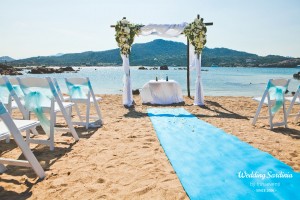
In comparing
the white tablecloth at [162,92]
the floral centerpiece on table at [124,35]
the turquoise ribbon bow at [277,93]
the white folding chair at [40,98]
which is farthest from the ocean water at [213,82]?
the white folding chair at [40,98]

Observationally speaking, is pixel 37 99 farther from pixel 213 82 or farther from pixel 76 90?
pixel 213 82

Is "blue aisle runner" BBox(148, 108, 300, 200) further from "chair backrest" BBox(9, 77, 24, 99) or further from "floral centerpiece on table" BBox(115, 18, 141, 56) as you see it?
"floral centerpiece on table" BBox(115, 18, 141, 56)

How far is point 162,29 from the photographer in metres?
10.8

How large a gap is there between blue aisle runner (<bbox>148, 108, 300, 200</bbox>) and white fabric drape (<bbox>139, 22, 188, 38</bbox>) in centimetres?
658

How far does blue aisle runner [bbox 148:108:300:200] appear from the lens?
2.70m

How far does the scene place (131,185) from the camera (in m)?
2.89

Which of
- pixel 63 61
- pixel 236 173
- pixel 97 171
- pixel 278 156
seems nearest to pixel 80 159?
pixel 97 171

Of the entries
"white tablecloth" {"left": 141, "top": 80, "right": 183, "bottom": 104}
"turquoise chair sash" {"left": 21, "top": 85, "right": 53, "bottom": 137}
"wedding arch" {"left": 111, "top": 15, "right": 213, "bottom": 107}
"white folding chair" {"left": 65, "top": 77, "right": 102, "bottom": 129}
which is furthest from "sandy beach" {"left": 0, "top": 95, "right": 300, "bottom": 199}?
"white tablecloth" {"left": 141, "top": 80, "right": 183, "bottom": 104}

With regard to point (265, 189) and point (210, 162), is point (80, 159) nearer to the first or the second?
point (210, 162)

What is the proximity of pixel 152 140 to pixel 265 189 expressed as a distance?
94.6 inches

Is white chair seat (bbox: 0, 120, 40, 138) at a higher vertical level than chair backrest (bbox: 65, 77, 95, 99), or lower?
lower

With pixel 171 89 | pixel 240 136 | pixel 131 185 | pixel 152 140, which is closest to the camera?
pixel 131 185

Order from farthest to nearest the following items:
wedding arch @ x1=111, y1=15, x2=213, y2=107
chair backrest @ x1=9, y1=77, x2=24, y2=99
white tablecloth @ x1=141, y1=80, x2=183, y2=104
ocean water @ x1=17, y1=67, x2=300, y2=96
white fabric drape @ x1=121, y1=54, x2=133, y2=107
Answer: ocean water @ x1=17, y1=67, x2=300, y2=96 < white tablecloth @ x1=141, y1=80, x2=183, y2=104 < wedding arch @ x1=111, y1=15, x2=213, y2=107 < white fabric drape @ x1=121, y1=54, x2=133, y2=107 < chair backrest @ x1=9, y1=77, x2=24, y2=99

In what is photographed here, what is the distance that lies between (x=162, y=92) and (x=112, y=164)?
6998mm
